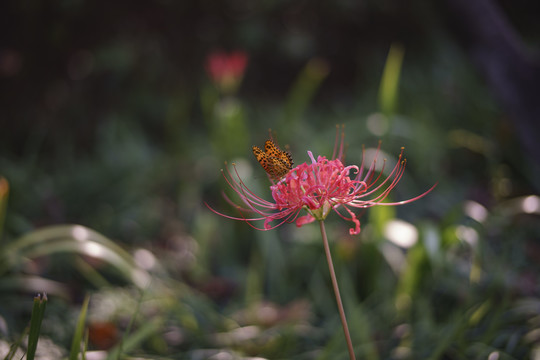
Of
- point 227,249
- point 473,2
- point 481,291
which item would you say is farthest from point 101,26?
point 481,291

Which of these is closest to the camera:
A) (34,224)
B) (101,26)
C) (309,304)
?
(309,304)

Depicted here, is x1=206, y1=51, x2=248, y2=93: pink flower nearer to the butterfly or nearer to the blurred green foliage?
the blurred green foliage

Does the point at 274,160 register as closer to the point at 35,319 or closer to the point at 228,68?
the point at 35,319

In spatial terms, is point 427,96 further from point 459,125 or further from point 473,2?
point 473,2

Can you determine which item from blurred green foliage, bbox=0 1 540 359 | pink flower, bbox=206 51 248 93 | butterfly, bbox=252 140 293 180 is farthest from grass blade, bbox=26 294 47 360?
pink flower, bbox=206 51 248 93

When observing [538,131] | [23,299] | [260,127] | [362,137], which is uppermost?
[260,127]

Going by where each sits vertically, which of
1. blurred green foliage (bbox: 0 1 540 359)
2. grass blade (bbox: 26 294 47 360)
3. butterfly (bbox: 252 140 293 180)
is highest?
blurred green foliage (bbox: 0 1 540 359)
